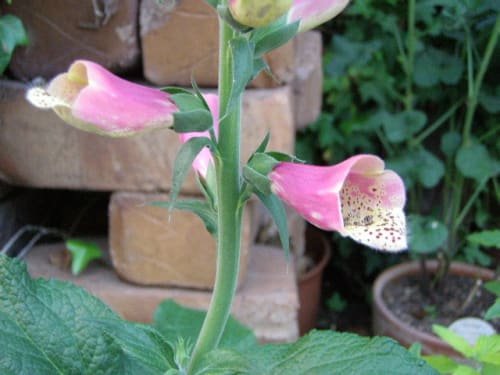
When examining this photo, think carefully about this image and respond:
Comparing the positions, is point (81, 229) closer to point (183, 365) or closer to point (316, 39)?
point (316, 39)

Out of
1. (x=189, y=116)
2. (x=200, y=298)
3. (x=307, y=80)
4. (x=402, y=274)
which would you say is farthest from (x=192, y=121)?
(x=402, y=274)

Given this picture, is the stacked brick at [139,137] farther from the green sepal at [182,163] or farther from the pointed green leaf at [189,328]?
the green sepal at [182,163]

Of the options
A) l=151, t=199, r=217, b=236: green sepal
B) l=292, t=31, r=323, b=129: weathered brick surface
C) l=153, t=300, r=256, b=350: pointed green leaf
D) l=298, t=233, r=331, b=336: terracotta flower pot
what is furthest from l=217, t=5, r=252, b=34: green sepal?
l=298, t=233, r=331, b=336: terracotta flower pot

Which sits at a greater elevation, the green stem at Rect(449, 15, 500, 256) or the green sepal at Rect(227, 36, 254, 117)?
the green sepal at Rect(227, 36, 254, 117)

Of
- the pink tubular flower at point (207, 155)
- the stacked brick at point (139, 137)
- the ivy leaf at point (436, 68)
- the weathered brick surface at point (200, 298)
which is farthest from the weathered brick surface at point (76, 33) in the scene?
the ivy leaf at point (436, 68)

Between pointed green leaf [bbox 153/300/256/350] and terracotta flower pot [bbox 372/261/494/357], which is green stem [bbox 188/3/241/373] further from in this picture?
terracotta flower pot [bbox 372/261/494/357]

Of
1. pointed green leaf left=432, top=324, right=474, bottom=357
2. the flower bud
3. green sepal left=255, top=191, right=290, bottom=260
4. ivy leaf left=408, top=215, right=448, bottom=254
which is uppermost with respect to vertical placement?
the flower bud
